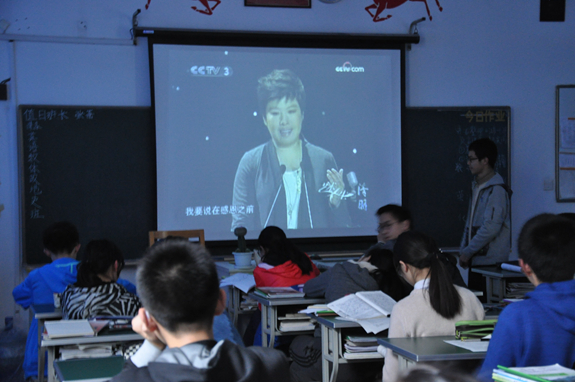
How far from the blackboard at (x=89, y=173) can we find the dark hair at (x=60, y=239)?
4.82 feet

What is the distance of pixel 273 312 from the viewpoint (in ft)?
11.4

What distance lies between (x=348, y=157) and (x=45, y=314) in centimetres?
328

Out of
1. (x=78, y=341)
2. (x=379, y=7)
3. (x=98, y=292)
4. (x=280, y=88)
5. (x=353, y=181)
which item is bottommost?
(x=78, y=341)

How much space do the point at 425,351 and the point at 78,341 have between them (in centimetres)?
133

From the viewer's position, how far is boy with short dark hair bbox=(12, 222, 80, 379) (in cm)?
322

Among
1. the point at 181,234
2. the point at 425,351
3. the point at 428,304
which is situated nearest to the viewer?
the point at 425,351

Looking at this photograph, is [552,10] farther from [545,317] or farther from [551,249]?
[545,317]

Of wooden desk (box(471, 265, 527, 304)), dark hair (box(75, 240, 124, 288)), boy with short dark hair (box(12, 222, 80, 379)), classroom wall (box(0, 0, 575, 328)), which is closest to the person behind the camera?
dark hair (box(75, 240, 124, 288))

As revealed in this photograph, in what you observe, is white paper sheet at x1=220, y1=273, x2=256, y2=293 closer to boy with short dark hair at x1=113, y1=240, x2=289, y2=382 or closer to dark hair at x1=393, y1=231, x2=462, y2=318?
dark hair at x1=393, y1=231, x2=462, y2=318

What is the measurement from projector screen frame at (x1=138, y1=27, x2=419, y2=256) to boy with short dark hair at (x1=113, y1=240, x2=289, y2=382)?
4.02 m

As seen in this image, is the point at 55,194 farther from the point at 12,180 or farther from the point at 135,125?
the point at 135,125

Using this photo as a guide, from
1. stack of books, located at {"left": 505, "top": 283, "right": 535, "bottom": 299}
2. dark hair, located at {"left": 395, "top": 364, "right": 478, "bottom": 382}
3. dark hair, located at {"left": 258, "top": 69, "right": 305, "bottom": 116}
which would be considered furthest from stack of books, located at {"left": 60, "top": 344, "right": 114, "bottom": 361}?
dark hair, located at {"left": 258, "top": 69, "right": 305, "bottom": 116}

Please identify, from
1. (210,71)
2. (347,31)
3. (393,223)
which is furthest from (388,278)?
(347,31)

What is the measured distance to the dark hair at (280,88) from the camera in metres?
5.37
